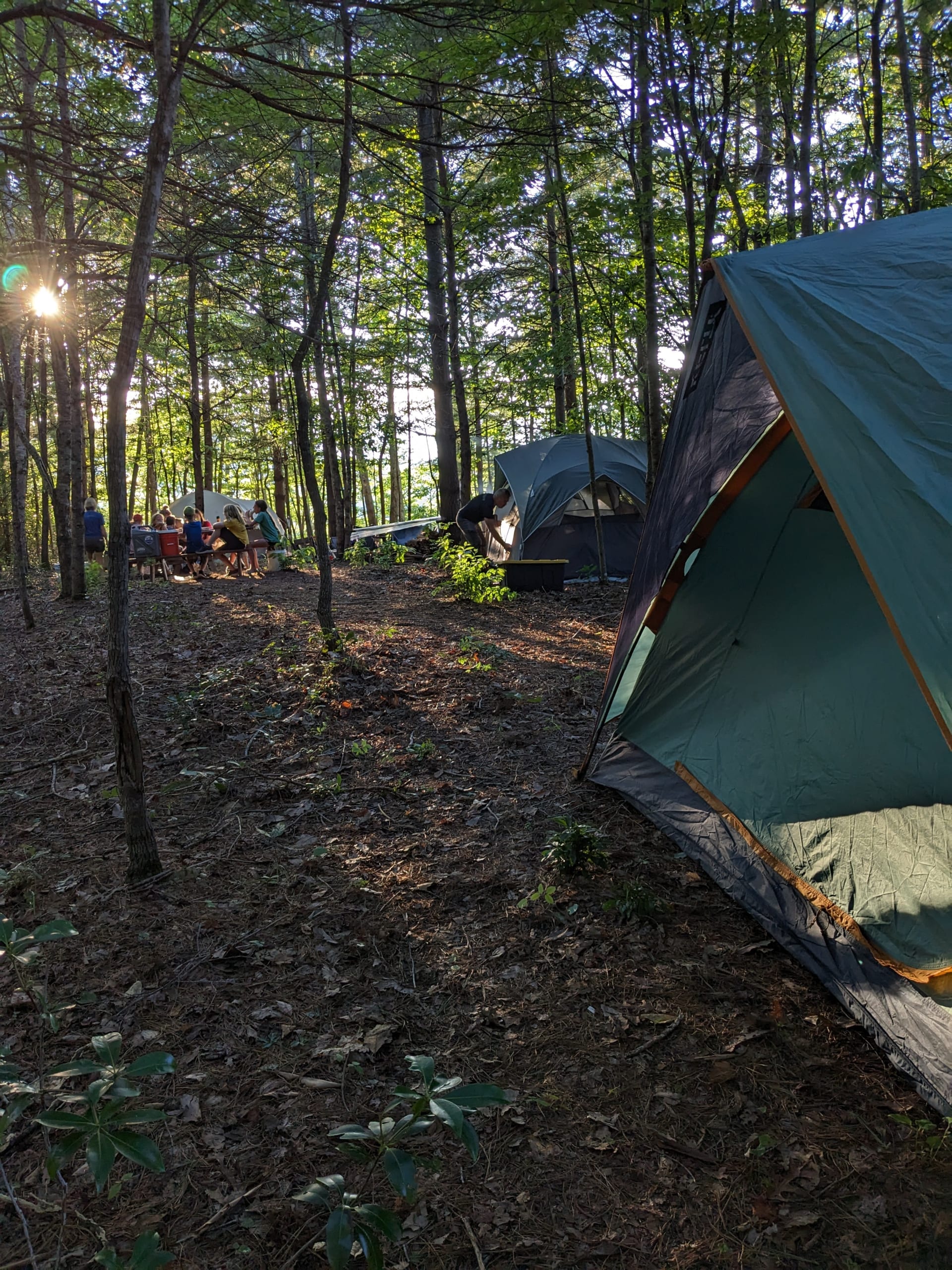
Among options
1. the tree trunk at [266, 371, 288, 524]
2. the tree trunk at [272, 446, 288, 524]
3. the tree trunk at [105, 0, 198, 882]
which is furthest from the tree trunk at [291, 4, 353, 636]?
the tree trunk at [272, 446, 288, 524]

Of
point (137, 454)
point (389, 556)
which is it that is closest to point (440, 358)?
point (389, 556)

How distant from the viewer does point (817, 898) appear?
2.86 meters

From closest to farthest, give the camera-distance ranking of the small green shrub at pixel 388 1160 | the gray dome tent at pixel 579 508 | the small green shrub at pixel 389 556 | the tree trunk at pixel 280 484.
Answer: the small green shrub at pixel 388 1160 < the gray dome tent at pixel 579 508 < the small green shrub at pixel 389 556 < the tree trunk at pixel 280 484

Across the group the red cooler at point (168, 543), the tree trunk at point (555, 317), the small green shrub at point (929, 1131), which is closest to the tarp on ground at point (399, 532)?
the tree trunk at point (555, 317)

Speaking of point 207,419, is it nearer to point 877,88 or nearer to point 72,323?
point 72,323

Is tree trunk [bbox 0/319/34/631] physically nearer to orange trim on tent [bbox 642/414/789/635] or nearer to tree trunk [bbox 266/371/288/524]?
orange trim on tent [bbox 642/414/789/635]

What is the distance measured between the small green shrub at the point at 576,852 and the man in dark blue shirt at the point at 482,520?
8661 mm

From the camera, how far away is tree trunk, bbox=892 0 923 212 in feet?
23.0

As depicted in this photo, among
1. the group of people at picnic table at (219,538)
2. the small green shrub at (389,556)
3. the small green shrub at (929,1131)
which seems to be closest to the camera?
the small green shrub at (929,1131)

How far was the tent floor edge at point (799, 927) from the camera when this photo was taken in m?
2.24

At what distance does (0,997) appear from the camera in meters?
2.64

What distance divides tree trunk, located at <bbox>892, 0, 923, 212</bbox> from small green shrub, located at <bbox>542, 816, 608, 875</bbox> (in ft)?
21.5

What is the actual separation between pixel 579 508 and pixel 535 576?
163 cm

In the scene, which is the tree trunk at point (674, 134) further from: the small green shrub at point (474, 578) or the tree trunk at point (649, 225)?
the small green shrub at point (474, 578)
